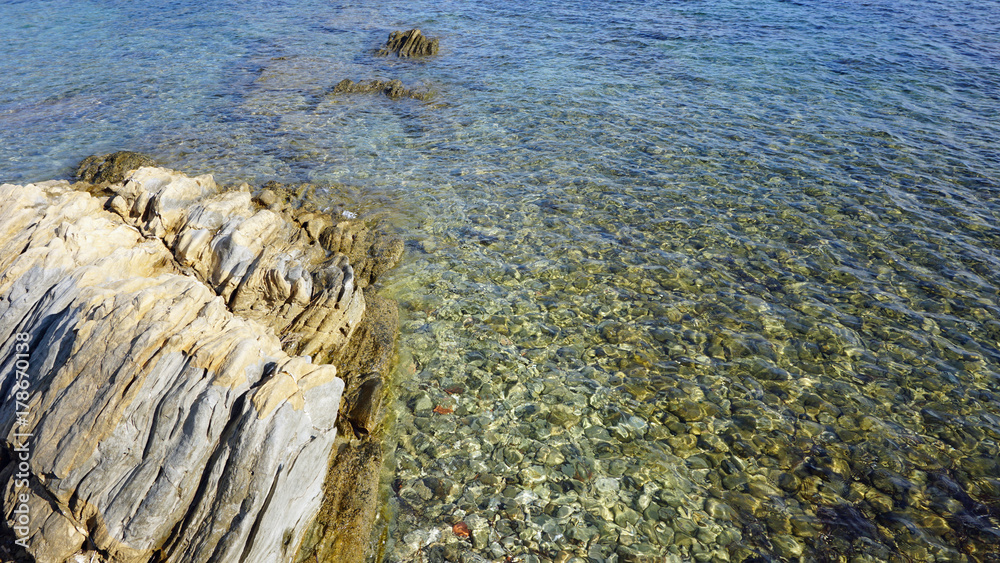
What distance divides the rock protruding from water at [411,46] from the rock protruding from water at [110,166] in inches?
637

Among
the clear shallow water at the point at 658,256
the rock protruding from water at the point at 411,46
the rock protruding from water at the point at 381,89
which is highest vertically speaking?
the rock protruding from water at the point at 411,46

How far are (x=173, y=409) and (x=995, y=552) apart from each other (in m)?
12.4

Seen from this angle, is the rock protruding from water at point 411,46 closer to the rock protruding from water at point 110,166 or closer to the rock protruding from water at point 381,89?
the rock protruding from water at point 381,89

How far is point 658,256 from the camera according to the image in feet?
47.5

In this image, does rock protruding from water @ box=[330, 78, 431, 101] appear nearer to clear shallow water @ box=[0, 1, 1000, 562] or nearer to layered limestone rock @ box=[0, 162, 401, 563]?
clear shallow water @ box=[0, 1, 1000, 562]

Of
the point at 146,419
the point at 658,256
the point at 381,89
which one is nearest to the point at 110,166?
the point at 381,89

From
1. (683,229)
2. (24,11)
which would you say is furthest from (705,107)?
(24,11)

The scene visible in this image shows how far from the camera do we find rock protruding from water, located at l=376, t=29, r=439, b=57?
31.0m

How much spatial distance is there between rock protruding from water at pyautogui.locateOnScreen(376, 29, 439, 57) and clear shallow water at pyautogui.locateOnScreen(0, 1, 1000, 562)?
125 centimetres

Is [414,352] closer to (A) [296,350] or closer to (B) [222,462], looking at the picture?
(A) [296,350]

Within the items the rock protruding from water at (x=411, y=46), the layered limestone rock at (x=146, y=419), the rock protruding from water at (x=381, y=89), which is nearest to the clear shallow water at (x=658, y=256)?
the rock protruding from water at (x=381, y=89)

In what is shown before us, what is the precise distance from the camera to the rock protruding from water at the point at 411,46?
3097cm

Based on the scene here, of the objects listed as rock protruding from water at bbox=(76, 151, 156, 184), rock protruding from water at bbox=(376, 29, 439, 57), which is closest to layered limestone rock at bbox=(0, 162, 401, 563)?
rock protruding from water at bbox=(76, 151, 156, 184)

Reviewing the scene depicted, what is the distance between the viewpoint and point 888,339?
11781 mm
